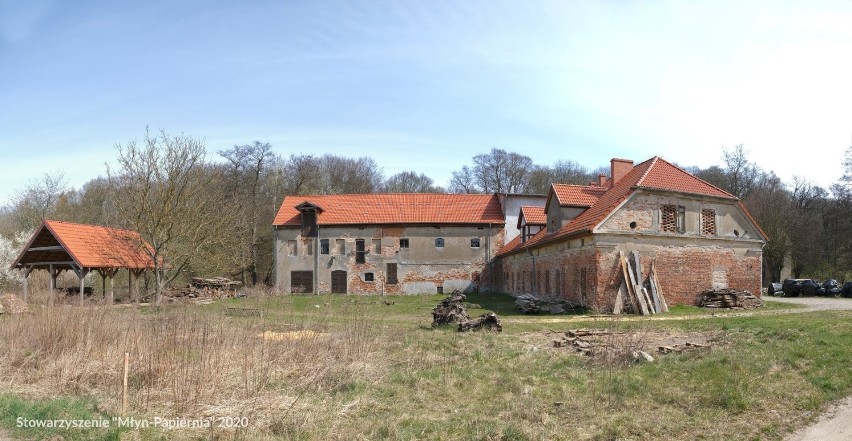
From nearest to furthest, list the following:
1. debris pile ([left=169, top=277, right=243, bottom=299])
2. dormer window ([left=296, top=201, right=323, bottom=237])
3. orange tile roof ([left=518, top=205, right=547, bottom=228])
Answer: debris pile ([left=169, top=277, right=243, bottom=299]) → orange tile roof ([left=518, top=205, right=547, bottom=228]) → dormer window ([left=296, top=201, right=323, bottom=237])

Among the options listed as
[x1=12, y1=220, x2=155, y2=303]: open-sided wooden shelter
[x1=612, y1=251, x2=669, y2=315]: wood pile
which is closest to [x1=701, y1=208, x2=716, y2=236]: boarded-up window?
[x1=612, y1=251, x2=669, y2=315]: wood pile

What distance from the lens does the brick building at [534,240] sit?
24.5 meters

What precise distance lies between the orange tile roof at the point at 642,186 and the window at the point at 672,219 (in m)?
0.81

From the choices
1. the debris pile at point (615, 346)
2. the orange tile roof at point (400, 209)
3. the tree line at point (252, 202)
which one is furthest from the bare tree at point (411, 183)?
the debris pile at point (615, 346)

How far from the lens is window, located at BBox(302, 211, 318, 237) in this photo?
4316 centimetres

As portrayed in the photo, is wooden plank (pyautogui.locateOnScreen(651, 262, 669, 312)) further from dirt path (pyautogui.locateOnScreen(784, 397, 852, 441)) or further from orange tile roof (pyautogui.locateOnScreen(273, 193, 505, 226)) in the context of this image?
orange tile roof (pyautogui.locateOnScreen(273, 193, 505, 226))

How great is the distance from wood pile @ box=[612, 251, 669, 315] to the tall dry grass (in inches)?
558

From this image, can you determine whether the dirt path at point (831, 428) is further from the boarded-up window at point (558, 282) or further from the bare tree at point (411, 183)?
the bare tree at point (411, 183)

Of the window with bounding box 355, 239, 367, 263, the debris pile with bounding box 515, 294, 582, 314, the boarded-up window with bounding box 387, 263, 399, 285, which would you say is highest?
the window with bounding box 355, 239, 367, 263

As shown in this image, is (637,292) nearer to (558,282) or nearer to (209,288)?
(558,282)

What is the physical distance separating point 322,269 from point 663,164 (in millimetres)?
25086

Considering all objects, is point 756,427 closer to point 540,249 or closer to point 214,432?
point 214,432

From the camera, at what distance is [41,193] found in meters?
48.2

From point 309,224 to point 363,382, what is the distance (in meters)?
34.2
